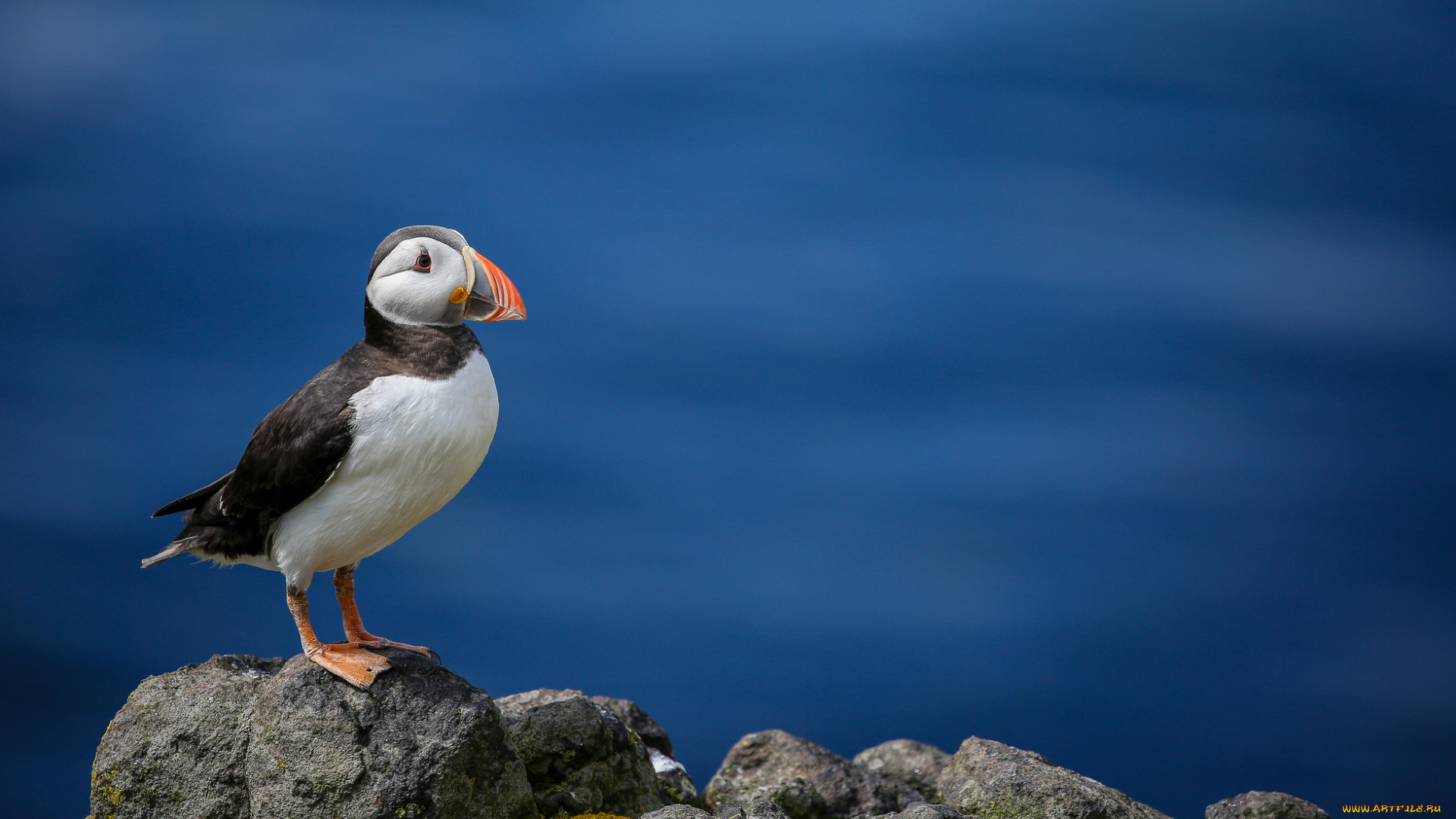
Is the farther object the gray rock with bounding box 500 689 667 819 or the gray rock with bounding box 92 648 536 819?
the gray rock with bounding box 500 689 667 819

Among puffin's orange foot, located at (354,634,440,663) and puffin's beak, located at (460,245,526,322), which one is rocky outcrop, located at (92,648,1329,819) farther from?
puffin's beak, located at (460,245,526,322)

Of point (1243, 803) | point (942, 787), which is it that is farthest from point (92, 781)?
point (1243, 803)

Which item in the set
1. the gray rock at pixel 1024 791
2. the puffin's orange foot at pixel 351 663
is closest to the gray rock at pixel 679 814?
the puffin's orange foot at pixel 351 663

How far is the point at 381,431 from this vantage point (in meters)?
4.58

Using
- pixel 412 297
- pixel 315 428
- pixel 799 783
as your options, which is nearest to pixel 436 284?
pixel 412 297

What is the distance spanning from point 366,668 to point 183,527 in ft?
4.27

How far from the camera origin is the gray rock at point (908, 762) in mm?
6406

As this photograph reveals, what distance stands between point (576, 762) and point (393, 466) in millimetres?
1554

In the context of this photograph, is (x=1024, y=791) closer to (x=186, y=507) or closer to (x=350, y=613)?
(x=350, y=613)

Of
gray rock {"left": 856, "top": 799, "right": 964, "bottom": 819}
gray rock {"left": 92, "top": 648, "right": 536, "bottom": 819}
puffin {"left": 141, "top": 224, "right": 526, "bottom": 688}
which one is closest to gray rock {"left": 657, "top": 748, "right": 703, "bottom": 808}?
gray rock {"left": 92, "top": 648, "right": 536, "bottom": 819}

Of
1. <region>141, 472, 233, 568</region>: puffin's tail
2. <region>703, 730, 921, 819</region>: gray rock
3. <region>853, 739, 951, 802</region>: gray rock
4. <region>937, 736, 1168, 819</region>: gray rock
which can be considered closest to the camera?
<region>937, 736, 1168, 819</region>: gray rock

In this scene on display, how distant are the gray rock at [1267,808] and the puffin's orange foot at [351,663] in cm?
377

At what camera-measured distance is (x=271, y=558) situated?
5055 mm

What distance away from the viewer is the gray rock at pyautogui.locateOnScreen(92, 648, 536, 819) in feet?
14.6
